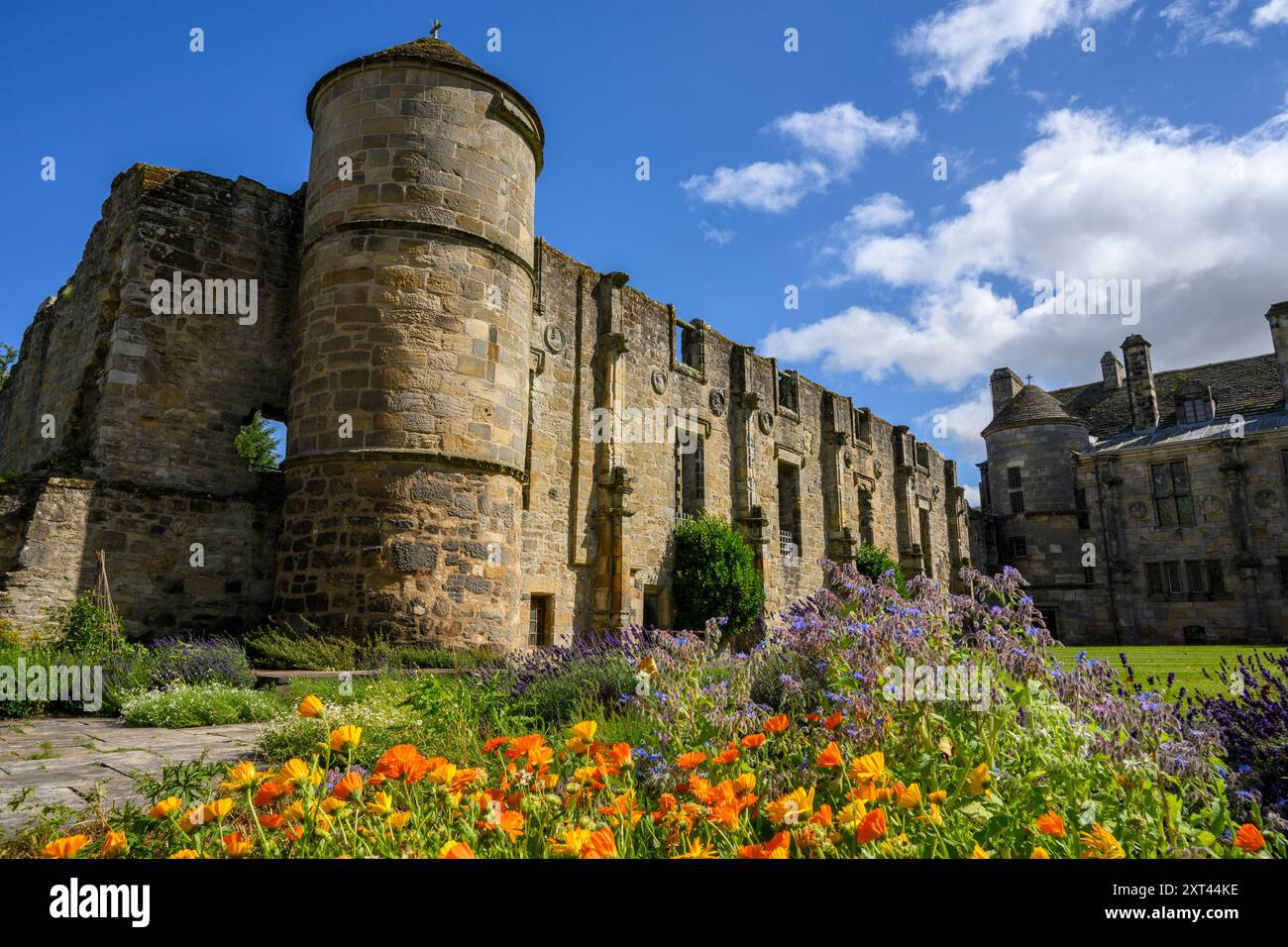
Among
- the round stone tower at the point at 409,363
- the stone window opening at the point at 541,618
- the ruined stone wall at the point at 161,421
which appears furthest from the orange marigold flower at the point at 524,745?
the stone window opening at the point at 541,618

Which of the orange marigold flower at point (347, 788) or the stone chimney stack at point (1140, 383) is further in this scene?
the stone chimney stack at point (1140, 383)

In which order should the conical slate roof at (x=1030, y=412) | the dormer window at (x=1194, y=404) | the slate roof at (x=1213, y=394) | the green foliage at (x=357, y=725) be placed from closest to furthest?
1. the green foliage at (x=357, y=725)
2. the slate roof at (x=1213, y=394)
3. the dormer window at (x=1194, y=404)
4. the conical slate roof at (x=1030, y=412)

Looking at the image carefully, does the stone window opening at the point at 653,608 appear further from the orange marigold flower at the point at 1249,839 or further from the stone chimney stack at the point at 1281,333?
the stone chimney stack at the point at 1281,333

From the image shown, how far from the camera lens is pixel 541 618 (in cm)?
1334

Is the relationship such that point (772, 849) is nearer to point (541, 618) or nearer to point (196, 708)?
point (196, 708)

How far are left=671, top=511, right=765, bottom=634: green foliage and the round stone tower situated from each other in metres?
6.30

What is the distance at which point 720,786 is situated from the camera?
6.57 ft

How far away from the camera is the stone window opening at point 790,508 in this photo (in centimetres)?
2114

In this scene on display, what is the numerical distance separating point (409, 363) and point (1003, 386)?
1315 inches

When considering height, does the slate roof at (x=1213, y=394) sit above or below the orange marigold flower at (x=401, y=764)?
above

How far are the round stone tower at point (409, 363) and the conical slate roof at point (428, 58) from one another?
3 centimetres

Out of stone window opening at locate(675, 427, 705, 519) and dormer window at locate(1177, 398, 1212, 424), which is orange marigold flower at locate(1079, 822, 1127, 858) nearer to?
stone window opening at locate(675, 427, 705, 519)

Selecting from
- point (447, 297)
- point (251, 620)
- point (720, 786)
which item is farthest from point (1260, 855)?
point (251, 620)
